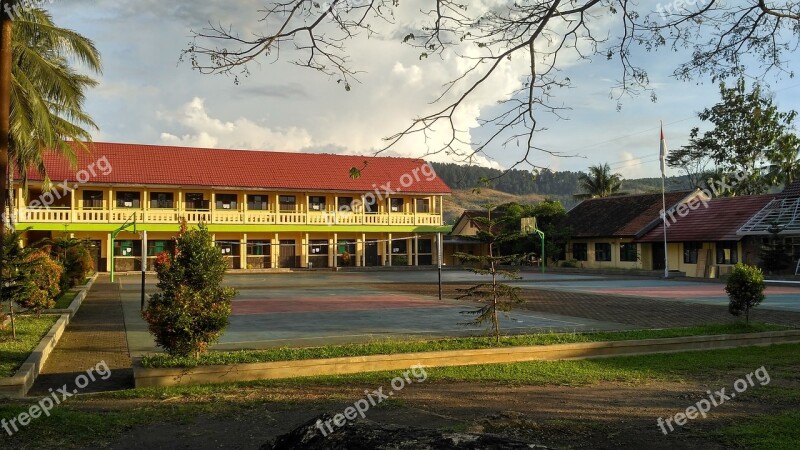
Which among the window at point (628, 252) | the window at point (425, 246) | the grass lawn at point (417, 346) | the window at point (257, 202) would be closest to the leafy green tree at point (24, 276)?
the grass lawn at point (417, 346)

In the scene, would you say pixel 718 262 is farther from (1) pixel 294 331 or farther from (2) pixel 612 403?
(2) pixel 612 403

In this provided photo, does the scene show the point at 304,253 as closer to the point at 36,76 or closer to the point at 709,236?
the point at 709,236

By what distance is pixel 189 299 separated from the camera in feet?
28.4

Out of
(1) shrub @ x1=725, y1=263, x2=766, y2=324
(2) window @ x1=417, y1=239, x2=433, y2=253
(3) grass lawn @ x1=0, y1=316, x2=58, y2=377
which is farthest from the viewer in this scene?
(2) window @ x1=417, y1=239, x2=433, y2=253

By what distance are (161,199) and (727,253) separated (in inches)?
1442

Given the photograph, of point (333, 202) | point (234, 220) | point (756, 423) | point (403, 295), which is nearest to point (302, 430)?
point (756, 423)

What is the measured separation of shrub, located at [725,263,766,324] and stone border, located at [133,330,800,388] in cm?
108

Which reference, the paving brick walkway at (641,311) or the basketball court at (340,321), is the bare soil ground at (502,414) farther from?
the paving brick walkway at (641,311)

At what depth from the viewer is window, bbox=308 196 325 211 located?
164 ft

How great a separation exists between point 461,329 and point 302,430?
1126 cm

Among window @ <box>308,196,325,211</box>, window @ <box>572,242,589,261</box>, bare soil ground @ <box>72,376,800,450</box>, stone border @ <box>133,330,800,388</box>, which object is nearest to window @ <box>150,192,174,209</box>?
window @ <box>308,196,325,211</box>

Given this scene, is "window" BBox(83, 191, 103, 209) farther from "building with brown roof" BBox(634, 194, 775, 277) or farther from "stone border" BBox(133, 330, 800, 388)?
"stone border" BBox(133, 330, 800, 388)

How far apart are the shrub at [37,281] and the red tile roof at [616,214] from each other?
39063mm

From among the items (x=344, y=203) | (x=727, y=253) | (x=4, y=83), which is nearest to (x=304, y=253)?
(x=344, y=203)
